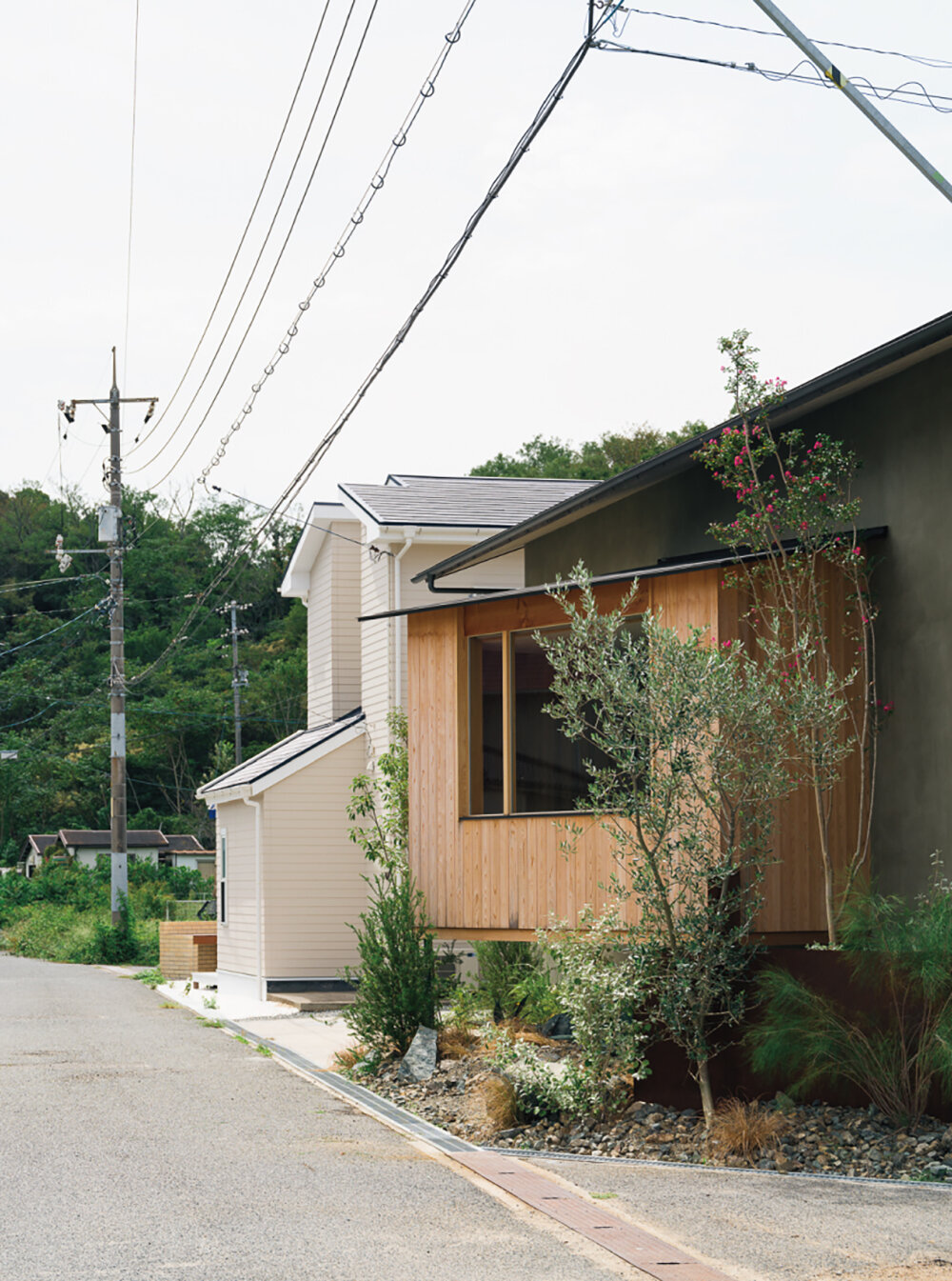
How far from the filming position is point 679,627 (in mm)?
10555

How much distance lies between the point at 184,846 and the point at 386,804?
41.1m

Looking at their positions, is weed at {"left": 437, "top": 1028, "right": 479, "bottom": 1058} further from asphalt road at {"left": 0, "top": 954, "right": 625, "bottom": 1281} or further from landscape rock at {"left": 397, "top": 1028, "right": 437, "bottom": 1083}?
asphalt road at {"left": 0, "top": 954, "right": 625, "bottom": 1281}

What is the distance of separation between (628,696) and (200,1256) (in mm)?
4411

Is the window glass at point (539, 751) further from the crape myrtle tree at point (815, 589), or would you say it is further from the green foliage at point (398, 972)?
the crape myrtle tree at point (815, 589)

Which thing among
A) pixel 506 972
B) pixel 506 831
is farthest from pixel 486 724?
pixel 506 972

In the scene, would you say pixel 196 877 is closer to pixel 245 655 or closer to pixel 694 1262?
pixel 245 655

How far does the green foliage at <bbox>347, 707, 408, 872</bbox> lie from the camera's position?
1559cm

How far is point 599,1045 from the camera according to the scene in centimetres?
959

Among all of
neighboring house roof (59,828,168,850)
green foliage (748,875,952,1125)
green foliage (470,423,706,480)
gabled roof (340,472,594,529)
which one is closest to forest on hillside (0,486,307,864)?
neighboring house roof (59,828,168,850)

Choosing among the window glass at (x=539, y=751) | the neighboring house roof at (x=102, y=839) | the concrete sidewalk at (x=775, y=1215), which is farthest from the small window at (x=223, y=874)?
the neighboring house roof at (x=102, y=839)

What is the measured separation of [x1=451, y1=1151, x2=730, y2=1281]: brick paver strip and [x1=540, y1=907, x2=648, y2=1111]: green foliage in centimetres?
103

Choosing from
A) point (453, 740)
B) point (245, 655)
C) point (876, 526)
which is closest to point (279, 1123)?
point (453, 740)

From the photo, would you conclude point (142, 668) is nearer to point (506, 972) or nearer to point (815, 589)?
point (506, 972)

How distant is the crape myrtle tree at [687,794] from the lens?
9156mm
